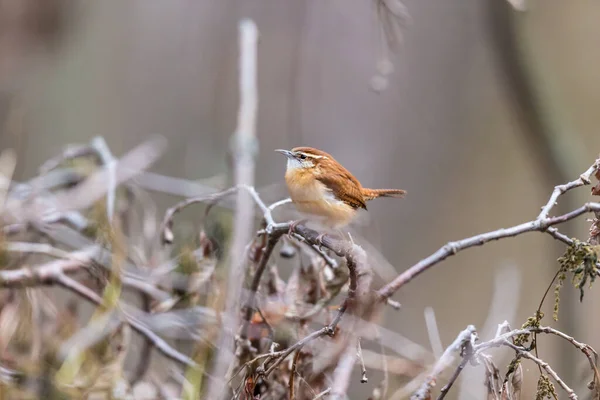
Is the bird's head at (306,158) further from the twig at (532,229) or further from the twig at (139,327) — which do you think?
the twig at (139,327)

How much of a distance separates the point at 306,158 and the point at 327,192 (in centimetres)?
6

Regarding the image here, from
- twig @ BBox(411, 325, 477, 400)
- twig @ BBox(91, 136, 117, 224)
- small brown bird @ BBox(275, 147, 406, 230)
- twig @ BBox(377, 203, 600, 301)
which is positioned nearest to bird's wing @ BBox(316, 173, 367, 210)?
small brown bird @ BBox(275, 147, 406, 230)

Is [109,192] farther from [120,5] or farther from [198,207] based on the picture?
[120,5]

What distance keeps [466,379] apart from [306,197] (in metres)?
0.31

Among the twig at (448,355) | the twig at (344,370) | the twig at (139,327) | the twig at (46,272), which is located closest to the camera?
the twig at (448,355)

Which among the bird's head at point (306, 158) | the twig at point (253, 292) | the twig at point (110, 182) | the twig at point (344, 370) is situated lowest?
the twig at point (344, 370)

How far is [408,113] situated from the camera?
1347 mm

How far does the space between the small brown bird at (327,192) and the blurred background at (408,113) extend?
0.17 m

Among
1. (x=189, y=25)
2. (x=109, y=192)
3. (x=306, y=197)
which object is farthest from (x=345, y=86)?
(x=189, y=25)

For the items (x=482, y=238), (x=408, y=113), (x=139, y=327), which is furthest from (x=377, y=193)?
(x=408, y=113)

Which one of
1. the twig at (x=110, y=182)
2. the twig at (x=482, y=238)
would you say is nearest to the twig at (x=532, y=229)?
the twig at (x=482, y=238)

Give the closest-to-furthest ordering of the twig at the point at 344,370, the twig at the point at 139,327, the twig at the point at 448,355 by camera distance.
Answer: the twig at the point at 448,355, the twig at the point at 344,370, the twig at the point at 139,327

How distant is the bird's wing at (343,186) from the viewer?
688 millimetres

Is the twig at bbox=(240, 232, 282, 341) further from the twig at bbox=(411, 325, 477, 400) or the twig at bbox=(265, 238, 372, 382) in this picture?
the twig at bbox=(411, 325, 477, 400)
